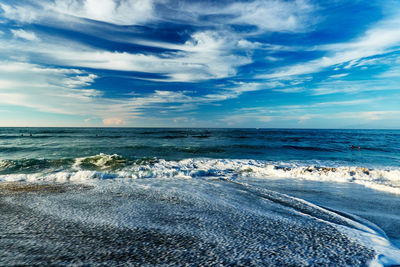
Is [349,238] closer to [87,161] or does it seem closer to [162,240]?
[162,240]

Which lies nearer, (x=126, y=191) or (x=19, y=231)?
(x=19, y=231)

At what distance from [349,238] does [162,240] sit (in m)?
3.02

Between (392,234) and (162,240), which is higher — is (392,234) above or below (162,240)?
below

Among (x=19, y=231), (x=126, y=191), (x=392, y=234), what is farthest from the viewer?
(x=126, y=191)

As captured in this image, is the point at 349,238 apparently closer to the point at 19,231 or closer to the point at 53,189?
the point at 19,231

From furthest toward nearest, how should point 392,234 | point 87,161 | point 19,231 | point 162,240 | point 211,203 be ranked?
1. point 87,161
2. point 211,203
3. point 392,234
4. point 19,231
5. point 162,240

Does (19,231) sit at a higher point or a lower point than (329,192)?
higher

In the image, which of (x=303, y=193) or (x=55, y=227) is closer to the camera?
(x=55, y=227)

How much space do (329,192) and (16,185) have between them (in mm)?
10640

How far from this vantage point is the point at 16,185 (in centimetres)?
714

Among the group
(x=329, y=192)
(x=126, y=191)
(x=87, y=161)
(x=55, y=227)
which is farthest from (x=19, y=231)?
(x=87, y=161)

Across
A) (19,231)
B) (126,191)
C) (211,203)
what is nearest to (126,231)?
(19,231)

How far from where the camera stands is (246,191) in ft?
22.2

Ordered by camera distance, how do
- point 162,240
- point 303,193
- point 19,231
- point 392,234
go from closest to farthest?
point 162,240, point 19,231, point 392,234, point 303,193
